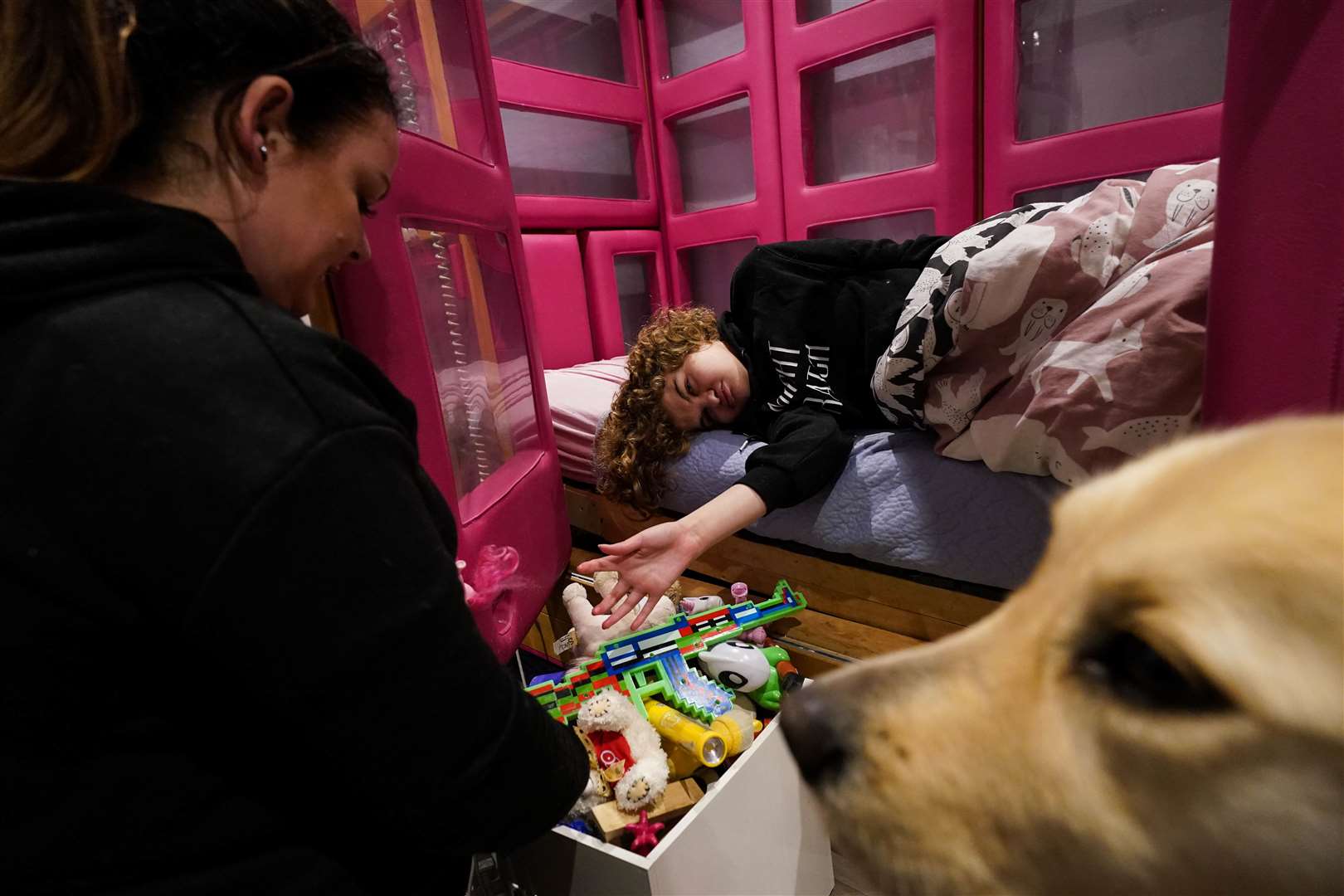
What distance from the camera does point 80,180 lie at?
17.5 inches

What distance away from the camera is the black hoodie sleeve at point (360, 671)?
15.7 inches

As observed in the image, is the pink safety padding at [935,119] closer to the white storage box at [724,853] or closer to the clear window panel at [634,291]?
the clear window panel at [634,291]

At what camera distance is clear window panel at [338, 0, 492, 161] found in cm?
95

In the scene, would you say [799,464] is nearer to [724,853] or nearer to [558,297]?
[724,853]

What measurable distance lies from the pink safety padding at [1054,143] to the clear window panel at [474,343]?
5.33ft

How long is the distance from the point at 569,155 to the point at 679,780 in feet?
8.40

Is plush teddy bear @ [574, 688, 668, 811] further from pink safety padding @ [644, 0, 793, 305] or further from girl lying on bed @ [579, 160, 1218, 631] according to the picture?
pink safety padding @ [644, 0, 793, 305]

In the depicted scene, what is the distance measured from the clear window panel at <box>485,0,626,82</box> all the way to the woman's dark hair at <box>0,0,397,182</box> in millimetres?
2396

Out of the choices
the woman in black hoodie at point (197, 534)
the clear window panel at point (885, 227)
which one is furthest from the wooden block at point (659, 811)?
the clear window panel at point (885, 227)

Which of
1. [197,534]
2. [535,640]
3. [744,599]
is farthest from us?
[535,640]

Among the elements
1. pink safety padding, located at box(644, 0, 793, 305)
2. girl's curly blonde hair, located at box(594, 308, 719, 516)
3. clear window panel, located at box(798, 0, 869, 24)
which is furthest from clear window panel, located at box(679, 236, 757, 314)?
girl's curly blonde hair, located at box(594, 308, 719, 516)

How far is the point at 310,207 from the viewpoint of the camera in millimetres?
571

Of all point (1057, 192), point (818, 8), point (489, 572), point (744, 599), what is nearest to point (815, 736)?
point (489, 572)

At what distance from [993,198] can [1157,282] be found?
1.37 m
